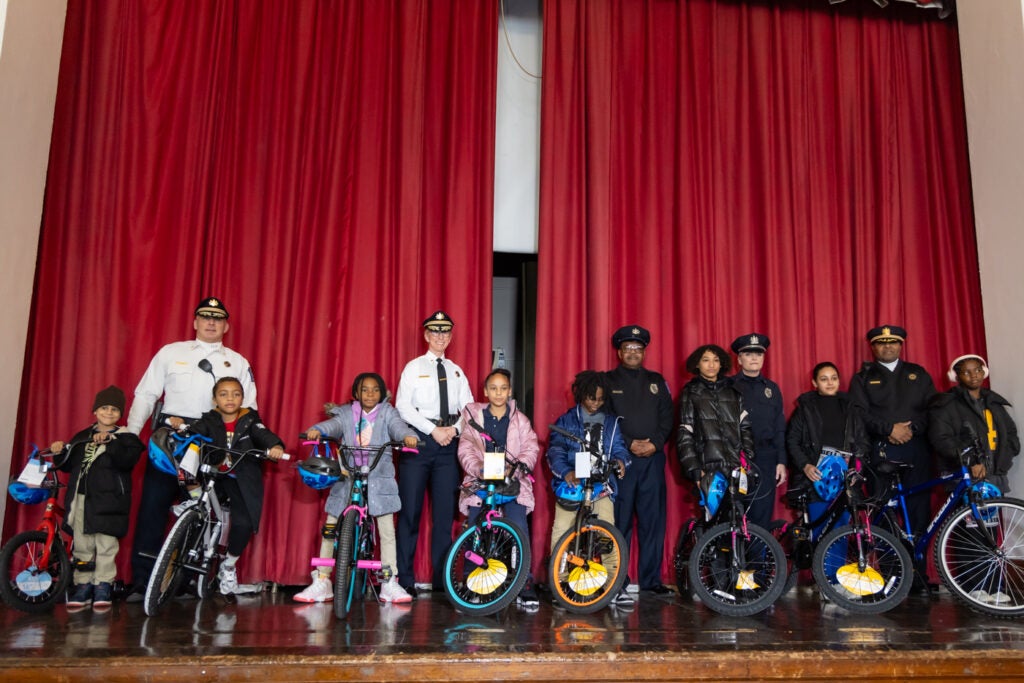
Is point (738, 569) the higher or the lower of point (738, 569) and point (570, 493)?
the lower

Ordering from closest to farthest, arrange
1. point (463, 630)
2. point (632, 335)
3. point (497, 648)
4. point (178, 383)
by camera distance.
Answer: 1. point (497, 648)
2. point (463, 630)
3. point (178, 383)
4. point (632, 335)

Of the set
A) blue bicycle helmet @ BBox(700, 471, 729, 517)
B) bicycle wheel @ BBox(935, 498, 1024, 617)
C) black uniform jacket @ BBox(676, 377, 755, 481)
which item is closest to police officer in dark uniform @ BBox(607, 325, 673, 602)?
black uniform jacket @ BBox(676, 377, 755, 481)

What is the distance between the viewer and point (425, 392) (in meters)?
5.00

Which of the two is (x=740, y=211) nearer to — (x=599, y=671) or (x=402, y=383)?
(x=402, y=383)

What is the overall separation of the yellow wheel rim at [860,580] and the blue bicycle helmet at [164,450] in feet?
11.8

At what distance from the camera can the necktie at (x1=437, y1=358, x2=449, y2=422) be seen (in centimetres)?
498

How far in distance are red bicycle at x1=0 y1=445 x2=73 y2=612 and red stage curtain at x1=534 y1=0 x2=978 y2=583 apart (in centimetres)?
304

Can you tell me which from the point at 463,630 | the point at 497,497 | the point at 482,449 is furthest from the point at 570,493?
the point at 463,630

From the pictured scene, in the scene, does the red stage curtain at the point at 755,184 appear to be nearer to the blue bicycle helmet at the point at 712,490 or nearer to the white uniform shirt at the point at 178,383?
the blue bicycle helmet at the point at 712,490

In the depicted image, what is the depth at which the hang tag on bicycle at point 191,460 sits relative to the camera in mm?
4230

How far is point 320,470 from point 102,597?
4.54ft

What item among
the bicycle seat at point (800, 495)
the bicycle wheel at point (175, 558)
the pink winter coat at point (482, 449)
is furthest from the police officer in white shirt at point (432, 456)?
the bicycle seat at point (800, 495)

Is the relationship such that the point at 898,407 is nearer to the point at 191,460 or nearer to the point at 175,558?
the point at 191,460

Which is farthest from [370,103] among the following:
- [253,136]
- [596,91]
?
[596,91]
